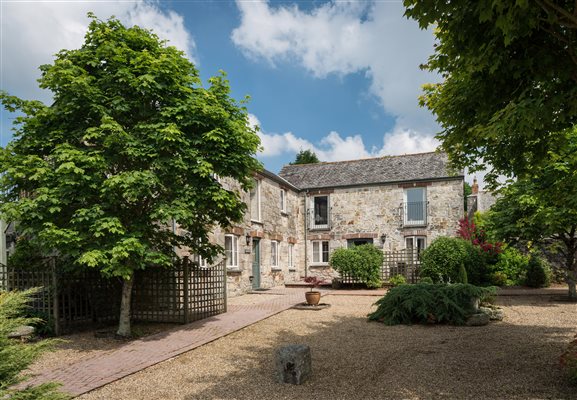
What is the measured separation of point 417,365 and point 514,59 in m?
4.83

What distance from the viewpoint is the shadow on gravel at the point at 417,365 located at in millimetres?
5770

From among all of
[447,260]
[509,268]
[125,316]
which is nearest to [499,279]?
[509,268]

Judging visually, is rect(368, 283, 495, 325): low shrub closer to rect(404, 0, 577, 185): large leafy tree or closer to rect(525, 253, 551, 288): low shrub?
rect(404, 0, 577, 185): large leafy tree

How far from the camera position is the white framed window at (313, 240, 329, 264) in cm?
2470

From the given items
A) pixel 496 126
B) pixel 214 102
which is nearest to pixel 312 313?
pixel 214 102

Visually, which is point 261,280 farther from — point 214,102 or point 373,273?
point 214,102

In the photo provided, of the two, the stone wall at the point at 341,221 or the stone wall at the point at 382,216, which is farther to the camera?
the stone wall at the point at 382,216

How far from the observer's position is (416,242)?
74.5ft

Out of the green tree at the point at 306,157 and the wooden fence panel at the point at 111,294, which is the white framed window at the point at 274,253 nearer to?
the wooden fence panel at the point at 111,294

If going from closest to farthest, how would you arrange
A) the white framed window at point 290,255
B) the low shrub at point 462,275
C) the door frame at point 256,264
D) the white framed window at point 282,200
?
the low shrub at point 462,275, the door frame at point 256,264, the white framed window at point 282,200, the white framed window at point 290,255

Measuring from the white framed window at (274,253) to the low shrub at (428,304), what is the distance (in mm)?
10475

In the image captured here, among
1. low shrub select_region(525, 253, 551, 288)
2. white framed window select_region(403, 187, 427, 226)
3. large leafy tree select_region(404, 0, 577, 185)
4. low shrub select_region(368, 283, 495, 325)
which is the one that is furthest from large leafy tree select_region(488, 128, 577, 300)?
white framed window select_region(403, 187, 427, 226)

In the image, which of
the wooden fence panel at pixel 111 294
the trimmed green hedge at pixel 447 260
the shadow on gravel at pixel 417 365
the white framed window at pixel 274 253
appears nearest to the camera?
the shadow on gravel at pixel 417 365

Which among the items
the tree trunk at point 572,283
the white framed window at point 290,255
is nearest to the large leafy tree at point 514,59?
the tree trunk at point 572,283
